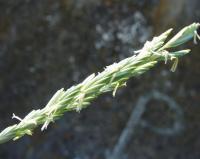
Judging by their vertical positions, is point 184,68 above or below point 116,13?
below

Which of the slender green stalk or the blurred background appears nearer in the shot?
the slender green stalk

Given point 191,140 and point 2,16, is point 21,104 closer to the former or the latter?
point 2,16

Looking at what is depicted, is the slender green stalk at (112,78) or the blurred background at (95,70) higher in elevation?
the blurred background at (95,70)

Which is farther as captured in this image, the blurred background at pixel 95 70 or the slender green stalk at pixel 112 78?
the blurred background at pixel 95 70

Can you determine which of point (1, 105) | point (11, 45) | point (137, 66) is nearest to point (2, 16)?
point (11, 45)
